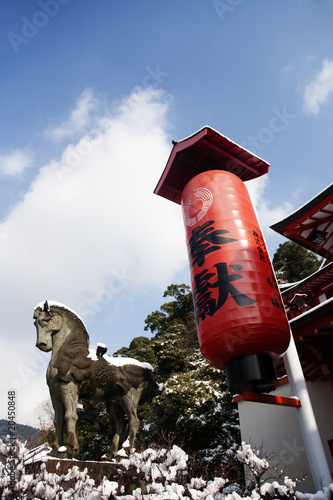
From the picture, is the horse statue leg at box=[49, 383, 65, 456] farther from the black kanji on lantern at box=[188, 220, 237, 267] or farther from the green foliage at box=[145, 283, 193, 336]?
the green foliage at box=[145, 283, 193, 336]

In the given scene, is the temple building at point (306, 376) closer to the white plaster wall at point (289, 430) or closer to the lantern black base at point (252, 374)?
the white plaster wall at point (289, 430)

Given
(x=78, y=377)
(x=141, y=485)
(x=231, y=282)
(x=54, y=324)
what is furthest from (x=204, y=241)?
(x=141, y=485)

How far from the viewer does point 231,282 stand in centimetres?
674

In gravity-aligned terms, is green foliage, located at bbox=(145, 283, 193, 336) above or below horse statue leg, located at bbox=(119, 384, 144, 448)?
above

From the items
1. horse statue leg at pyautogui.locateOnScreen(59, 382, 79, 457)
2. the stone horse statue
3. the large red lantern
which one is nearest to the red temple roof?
the large red lantern

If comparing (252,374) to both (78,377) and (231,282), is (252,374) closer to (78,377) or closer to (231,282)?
(231,282)

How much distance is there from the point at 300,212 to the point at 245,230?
113 inches

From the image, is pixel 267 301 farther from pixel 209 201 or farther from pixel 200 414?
pixel 200 414

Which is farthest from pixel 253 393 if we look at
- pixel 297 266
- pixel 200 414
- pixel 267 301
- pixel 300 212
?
pixel 297 266

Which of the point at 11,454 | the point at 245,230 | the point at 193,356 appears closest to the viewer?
the point at 11,454

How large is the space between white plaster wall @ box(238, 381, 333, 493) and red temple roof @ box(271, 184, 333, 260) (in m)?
4.22

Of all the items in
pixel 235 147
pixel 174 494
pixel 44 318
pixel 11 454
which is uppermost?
pixel 235 147

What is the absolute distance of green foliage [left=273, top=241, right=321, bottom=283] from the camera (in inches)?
1011

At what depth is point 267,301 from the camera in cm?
661
